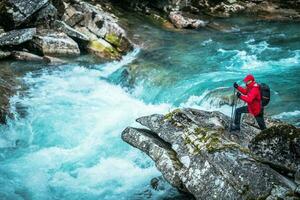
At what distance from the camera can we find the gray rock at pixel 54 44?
20.3 metres

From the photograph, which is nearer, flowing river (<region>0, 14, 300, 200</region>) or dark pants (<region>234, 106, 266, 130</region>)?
dark pants (<region>234, 106, 266, 130</region>)

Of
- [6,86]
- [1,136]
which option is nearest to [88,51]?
[6,86]

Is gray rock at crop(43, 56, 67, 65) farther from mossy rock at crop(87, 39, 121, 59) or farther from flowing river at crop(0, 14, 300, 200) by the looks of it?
mossy rock at crop(87, 39, 121, 59)

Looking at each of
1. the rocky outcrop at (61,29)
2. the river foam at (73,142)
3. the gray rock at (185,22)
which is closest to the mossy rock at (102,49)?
the rocky outcrop at (61,29)

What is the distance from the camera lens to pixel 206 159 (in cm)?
833

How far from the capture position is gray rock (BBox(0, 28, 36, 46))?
777 inches

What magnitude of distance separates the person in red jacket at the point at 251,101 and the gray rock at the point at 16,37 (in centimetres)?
1253

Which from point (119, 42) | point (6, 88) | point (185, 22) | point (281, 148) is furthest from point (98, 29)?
point (281, 148)

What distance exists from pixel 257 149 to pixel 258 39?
16.4 metres

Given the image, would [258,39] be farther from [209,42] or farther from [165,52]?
[165,52]

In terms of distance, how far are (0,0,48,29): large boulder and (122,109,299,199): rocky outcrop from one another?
513 inches

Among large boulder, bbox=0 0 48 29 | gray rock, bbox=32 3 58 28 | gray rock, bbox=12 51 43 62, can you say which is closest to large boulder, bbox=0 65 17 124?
gray rock, bbox=12 51 43 62

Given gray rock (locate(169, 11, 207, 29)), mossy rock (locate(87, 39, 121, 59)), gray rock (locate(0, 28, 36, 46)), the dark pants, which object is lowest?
mossy rock (locate(87, 39, 121, 59))

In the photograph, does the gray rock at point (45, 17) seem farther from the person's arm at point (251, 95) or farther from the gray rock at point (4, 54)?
the person's arm at point (251, 95)
